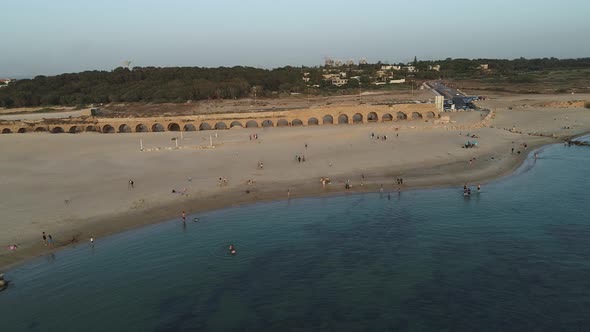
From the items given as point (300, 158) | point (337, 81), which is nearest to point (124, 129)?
point (300, 158)

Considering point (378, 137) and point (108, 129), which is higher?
point (108, 129)

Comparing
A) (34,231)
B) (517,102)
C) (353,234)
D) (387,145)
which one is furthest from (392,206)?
(517,102)

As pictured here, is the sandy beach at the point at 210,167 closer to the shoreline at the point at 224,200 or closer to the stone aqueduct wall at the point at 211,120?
the shoreline at the point at 224,200

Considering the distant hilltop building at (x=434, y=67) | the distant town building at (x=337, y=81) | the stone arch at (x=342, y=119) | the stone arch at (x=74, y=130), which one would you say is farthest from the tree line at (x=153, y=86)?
the distant hilltop building at (x=434, y=67)

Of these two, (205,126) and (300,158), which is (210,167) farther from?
(205,126)

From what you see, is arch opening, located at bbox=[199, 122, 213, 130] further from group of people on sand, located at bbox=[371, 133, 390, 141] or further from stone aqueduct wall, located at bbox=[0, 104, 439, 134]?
group of people on sand, located at bbox=[371, 133, 390, 141]

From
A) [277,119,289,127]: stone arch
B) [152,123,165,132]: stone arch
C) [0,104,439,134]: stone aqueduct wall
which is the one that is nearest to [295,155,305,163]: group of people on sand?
[0,104,439,134]: stone aqueduct wall

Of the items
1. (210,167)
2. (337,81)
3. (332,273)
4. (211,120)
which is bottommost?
(332,273)
